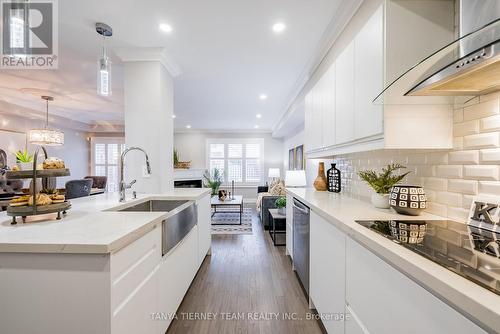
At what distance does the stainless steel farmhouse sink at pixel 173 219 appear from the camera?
1.56m

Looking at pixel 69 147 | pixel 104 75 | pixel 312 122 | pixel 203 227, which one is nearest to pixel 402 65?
pixel 312 122

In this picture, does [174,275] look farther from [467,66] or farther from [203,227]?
[467,66]

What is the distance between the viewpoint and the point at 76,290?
927 millimetres

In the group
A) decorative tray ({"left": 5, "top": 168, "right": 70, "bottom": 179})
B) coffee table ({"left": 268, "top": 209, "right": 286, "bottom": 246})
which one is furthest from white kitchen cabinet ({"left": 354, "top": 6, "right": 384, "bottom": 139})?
coffee table ({"left": 268, "top": 209, "right": 286, "bottom": 246})

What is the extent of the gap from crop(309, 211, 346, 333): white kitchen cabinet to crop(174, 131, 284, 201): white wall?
6.20 m

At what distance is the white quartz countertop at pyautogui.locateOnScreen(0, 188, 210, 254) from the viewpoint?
2.98 feet

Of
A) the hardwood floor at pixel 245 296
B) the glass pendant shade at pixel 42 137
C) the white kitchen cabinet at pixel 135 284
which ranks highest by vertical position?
the glass pendant shade at pixel 42 137

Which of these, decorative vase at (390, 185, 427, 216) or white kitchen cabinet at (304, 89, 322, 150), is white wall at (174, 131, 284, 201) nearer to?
white kitchen cabinet at (304, 89, 322, 150)

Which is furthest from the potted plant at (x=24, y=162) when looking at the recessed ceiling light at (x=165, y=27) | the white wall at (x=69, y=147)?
the white wall at (x=69, y=147)

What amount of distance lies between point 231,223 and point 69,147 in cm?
552

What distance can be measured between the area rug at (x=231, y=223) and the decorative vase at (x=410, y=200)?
3.20 m

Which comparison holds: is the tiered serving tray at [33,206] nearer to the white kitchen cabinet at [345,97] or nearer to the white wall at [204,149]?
the white kitchen cabinet at [345,97]

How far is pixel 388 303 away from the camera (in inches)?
34.0

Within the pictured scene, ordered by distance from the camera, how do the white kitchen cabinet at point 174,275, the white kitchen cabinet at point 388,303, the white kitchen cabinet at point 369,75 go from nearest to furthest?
the white kitchen cabinet at point 388,303 < the white kitchen cabinet at point 369,75 < the white kitchen cabinet at point 174,275
